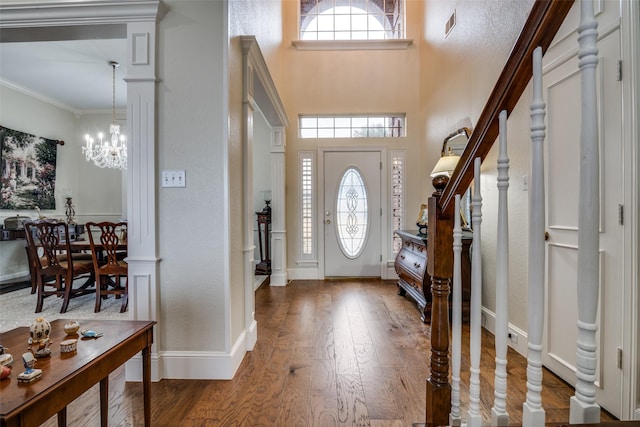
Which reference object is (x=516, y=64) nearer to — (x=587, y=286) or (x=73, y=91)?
(x=587, y=286)

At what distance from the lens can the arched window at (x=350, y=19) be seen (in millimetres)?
4887

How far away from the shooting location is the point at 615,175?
149 centimetres

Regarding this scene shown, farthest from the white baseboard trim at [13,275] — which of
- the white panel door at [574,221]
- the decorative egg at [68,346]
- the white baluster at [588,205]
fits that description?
the white panel door at [574,221]

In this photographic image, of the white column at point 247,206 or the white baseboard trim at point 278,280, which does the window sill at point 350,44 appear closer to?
the white column at point 247,206

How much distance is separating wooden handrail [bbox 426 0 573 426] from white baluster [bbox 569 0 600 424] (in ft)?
0.31

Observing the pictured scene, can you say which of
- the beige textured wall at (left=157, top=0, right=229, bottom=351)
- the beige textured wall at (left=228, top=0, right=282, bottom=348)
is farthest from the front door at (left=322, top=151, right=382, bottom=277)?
the beige textured wall at (left=157, top=0, right=229, bottom=351)

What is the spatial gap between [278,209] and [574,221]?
3.32 meters

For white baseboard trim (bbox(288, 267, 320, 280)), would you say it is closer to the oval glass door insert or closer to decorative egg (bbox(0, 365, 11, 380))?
the oval glass door insert

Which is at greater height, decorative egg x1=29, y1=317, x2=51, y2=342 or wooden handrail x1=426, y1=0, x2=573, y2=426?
wooden handrail x1=426, y1=0, x2=573, y2=426

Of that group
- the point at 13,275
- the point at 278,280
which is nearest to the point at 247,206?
the point at 278,280

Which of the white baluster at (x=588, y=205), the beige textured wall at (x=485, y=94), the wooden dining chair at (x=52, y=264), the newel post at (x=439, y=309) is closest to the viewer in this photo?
the white baluster at (x=588, y=205)

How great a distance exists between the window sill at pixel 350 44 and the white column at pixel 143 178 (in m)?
3.23

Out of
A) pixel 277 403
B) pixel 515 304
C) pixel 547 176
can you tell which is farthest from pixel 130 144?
pixel 515 304

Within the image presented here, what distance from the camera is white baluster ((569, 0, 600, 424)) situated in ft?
1.96
